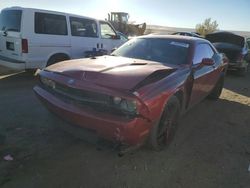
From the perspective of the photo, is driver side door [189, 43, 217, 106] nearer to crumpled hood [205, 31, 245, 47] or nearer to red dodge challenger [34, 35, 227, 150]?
red dodge challenger [34, 35, 227, 150]

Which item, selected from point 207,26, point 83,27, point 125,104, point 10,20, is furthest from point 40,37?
point 207,26

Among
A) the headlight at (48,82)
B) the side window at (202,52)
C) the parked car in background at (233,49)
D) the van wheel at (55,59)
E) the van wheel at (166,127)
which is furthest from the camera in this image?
the parked car in background at (233,49)

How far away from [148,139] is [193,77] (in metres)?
1.55

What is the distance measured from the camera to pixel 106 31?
31.2 ft

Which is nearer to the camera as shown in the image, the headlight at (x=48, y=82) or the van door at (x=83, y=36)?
the headlight at (x=48, y=82)

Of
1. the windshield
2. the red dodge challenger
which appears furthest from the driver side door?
the windshield

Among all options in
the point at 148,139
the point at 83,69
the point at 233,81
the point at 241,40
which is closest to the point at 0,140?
the point at 83,69

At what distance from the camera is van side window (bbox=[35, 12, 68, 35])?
7.27 meters

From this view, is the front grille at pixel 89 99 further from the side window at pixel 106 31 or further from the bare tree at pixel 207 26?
the bare tree at pixel 207 26

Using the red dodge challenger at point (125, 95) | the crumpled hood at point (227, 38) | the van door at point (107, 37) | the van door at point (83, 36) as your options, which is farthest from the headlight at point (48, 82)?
the crumpled hood at point (227, 38)

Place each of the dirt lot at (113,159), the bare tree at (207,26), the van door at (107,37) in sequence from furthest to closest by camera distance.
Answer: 1. the bare tree at (207,26)
2. the van door at (107,37)
3. the dirt lot at (113,159)

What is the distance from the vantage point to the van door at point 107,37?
9273mm

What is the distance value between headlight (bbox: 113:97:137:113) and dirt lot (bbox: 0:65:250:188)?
0.54 m

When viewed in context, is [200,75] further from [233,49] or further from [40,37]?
[233,49]
